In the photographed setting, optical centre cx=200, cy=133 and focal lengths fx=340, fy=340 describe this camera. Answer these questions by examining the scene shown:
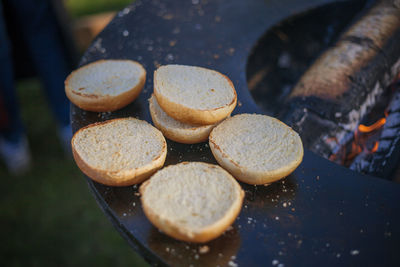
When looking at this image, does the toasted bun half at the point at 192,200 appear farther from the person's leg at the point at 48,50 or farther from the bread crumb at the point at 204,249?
the person's leg at the point at 48,50

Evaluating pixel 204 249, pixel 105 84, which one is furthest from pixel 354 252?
pixel 105 84

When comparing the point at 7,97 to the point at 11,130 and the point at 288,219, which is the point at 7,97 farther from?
the point at 288,219

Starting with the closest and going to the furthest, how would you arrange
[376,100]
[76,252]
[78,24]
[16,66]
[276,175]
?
[276,175], [376,100], [76,252], [16,66], [78,24]

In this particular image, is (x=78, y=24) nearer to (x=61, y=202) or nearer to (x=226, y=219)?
(x=61, y=202)

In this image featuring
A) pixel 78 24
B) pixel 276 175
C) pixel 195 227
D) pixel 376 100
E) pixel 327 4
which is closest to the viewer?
pixel 195 227

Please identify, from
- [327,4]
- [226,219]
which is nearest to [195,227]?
[226,219]

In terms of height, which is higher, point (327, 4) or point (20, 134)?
point (327, 4)
